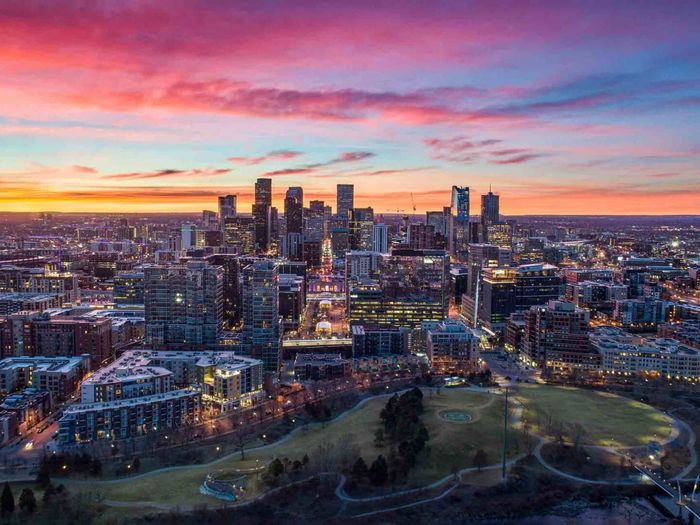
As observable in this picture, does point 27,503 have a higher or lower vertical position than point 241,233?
lower

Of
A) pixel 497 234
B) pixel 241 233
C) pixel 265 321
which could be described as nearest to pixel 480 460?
pixel 265 321

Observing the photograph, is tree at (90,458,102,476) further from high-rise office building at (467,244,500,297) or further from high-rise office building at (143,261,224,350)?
high-rise office building at (467,244,500,297)

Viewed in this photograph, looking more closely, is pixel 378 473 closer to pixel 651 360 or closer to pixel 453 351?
pixel 453 351

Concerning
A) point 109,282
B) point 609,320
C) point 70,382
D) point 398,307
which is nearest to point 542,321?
point 398,307

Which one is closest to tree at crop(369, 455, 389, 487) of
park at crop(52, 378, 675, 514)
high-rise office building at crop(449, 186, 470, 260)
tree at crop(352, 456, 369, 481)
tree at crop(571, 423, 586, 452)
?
tree at crop(352, 456, 369, 481)

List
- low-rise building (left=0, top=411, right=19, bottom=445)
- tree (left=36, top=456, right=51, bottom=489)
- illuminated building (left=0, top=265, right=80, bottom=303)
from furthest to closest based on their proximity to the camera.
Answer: illuminated building (left=0, top=265, right=80, bottom=303) < low-rise building (left=0, top=411, right=19, bottom=445) < tree (left=36, top=456, right=51, bottom=489)

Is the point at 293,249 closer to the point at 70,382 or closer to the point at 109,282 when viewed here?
the point at 109,282

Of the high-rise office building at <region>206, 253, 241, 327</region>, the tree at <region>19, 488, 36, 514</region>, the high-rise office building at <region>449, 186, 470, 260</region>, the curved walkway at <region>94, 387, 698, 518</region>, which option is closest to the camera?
the tree at <region>19, 488, 36, 514</region>
